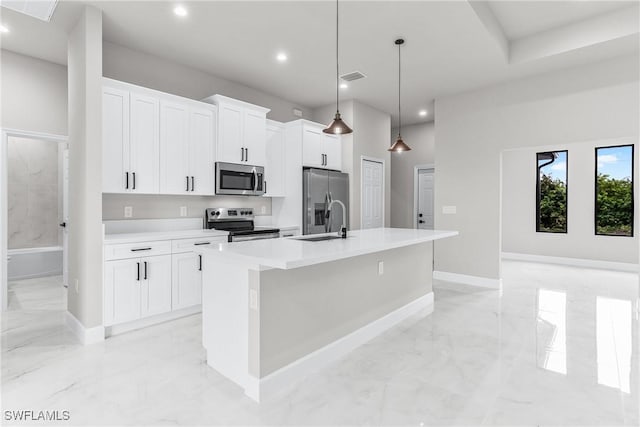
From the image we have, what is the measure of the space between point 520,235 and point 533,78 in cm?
405

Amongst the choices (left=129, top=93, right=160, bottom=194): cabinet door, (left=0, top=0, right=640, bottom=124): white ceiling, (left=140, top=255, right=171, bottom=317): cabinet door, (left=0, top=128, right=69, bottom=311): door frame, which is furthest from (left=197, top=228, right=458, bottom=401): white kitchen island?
(left=0, top=128, right=69, bottom=311): door frame

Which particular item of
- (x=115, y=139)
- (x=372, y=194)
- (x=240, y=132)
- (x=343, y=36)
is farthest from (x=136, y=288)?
(x=372, y=194)

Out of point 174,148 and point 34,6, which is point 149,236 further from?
point 34,6

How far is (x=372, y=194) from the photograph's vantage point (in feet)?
20.5

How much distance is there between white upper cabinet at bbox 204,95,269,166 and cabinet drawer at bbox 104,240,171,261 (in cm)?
128

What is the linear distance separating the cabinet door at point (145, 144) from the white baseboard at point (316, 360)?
237 cm

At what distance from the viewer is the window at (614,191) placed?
637 centimetres

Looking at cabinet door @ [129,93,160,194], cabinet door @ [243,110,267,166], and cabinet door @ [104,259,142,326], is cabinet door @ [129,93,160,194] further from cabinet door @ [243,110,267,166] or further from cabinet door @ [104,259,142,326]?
cabinet door @ [243,110,267,166]

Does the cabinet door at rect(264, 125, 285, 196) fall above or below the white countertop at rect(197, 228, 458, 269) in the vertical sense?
above

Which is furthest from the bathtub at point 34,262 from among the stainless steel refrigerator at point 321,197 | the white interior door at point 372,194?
the white interior door at point 372,194

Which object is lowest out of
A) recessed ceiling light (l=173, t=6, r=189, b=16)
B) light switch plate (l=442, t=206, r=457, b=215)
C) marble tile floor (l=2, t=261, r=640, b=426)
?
marble tile floor (l=2, t=261, r=640, b=426)

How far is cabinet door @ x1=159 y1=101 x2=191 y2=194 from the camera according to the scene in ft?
12.2

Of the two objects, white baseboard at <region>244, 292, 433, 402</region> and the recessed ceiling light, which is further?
the recessed ceiling light

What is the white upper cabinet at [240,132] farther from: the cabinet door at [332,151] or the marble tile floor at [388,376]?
the marble tile floor at [388,376]
